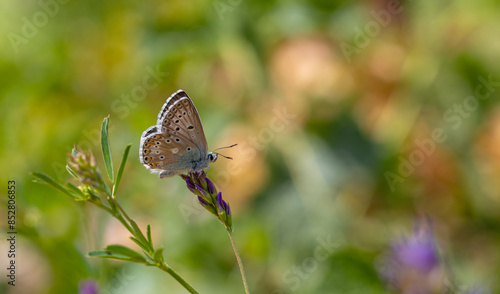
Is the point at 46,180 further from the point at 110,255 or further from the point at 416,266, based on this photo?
the point at 416,266

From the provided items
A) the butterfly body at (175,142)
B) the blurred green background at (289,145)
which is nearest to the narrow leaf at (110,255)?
the butterfly body at (175,142)

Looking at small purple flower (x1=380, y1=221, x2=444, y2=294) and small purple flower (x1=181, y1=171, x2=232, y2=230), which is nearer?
small purple flower (x1=181, y1=171, x2=232, y2=230)

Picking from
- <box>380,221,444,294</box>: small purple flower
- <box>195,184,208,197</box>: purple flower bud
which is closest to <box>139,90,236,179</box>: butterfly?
<box>195,184,208,197</box>: purple flower bud

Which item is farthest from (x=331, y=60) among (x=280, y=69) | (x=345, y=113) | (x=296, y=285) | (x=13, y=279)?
(x=13, y=279)

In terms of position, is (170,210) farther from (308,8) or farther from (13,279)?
(308,8)

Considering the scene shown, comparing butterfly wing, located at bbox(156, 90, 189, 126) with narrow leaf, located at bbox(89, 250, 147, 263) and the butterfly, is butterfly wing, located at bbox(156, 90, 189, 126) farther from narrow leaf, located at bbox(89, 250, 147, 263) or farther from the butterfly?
narrow leaf, located at bbox(89, 250, 147, 263)
